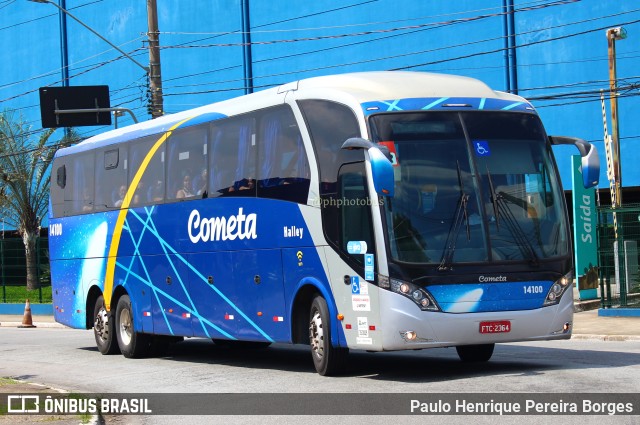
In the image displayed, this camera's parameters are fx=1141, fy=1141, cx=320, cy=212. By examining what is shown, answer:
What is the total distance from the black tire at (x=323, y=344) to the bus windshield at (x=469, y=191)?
5.07 ft

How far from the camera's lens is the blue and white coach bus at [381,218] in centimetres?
1292

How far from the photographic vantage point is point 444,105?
13.6m

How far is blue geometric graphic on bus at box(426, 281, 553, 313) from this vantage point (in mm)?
12875

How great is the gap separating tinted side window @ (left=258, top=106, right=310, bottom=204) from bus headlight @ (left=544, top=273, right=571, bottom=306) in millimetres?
3222

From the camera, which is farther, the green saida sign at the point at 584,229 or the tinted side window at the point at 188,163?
the green saida sign at the point at 584,229

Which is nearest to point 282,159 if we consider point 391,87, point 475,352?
point 391,87

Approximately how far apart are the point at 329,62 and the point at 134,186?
28.2 m

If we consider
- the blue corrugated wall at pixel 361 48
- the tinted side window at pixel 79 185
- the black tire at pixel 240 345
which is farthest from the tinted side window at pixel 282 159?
the blue corrugated wall at pixel 361 48

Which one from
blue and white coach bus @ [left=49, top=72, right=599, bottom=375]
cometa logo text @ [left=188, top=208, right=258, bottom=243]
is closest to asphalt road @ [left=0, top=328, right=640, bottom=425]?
blue and white coach bus @ [left=49, top=72, right=599, bottom=375]

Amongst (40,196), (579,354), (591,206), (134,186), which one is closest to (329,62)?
(40,196)

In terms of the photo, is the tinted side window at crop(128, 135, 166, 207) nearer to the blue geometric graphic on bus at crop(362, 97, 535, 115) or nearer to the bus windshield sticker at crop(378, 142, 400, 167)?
the blue geometric graphic on bus at crop(362, 97, 535, 115)

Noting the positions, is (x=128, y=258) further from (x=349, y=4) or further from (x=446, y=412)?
(x=349, y=4)

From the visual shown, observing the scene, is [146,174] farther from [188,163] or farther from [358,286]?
[358,286]

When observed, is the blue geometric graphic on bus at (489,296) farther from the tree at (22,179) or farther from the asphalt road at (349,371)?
the tree at (22,179)
